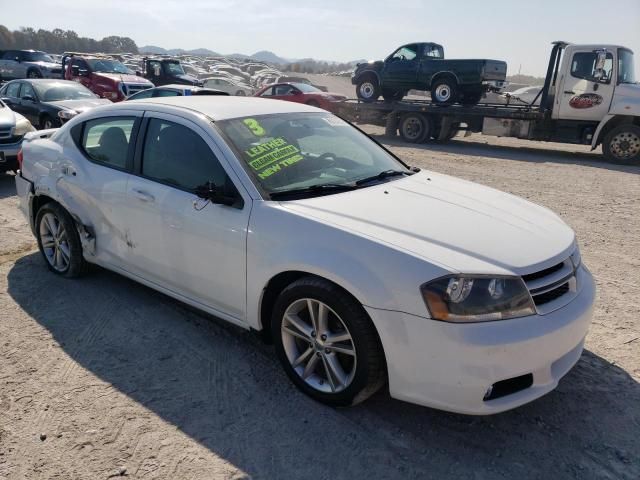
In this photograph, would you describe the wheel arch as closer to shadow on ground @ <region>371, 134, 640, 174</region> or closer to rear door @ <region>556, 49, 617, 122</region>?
rear door @ <region>556, 49, 617, 122</region>

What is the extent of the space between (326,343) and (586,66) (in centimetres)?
1237

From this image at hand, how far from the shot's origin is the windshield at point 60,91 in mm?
11953

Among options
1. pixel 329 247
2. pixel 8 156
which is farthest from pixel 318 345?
pixel 8 156

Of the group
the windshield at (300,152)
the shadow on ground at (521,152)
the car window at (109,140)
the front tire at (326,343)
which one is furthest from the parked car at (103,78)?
the front tire at (326,343)

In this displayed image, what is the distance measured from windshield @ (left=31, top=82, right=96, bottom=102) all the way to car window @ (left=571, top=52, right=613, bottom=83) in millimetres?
11869

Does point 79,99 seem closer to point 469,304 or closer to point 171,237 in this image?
point 171,237

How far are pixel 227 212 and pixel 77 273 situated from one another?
6.86 ft

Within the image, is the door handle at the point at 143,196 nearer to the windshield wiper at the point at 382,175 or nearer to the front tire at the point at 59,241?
the front tire at the point at 59,241

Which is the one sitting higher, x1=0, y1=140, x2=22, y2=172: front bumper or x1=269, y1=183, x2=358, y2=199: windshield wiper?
x1=269, y1=183, x2=358, y2=199: windshield wiper

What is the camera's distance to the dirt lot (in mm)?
2467

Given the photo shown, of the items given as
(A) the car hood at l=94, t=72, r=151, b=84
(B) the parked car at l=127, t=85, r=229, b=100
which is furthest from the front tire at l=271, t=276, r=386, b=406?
(A) the car hood at l=94, t=72, r=151, b=84

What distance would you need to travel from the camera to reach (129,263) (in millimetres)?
3842

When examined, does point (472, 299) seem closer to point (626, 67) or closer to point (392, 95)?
point (626, 67)

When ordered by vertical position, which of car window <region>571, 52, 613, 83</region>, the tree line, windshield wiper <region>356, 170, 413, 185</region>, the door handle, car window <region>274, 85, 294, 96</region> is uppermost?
the tree line
